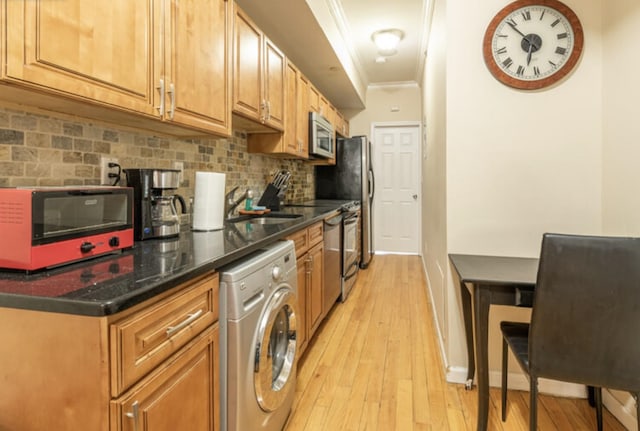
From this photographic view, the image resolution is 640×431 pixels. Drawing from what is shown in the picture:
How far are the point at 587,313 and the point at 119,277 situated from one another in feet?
5.03

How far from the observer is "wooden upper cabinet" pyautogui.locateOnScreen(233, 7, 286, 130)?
206cm

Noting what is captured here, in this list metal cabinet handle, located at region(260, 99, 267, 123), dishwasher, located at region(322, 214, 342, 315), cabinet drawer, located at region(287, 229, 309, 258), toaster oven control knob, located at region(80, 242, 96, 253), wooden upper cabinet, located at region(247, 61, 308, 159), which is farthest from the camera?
dishwasher, located at region(322, 214, 342, 315)

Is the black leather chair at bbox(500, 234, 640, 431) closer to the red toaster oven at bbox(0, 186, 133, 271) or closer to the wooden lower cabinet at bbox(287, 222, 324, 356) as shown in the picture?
the wooden lower cabinet at bbox(287, 222, 324, 356)

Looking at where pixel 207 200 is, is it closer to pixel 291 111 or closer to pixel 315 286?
→ pixel 315 286

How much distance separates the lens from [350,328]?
295 centimetres

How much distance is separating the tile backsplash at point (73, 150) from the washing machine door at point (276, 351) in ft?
3.02

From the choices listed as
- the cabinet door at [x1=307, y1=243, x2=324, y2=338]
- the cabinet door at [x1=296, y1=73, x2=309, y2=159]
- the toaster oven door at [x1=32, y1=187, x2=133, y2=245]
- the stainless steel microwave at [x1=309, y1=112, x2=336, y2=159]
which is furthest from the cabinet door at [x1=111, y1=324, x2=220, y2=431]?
the stainless steel microwave at [x1=309, y1=112, x2=336, y2=159]

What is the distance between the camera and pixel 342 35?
380 cm

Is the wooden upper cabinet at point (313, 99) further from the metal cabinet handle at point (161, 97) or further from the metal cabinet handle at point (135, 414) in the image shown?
the metal cabinet handle at point (135, 414)

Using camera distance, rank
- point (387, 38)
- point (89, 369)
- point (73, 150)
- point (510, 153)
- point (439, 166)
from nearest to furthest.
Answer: point (89, 369)
point (73, 150)
point (510, 153)
point (439, 166)
point (387, 38)

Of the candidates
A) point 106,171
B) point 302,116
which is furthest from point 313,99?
point 106,171

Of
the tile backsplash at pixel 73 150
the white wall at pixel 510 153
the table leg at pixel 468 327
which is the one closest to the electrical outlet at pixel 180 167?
the tile backsplash at pixel 73 150

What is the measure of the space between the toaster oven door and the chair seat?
5.30ft

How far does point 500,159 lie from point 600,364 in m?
1.13
